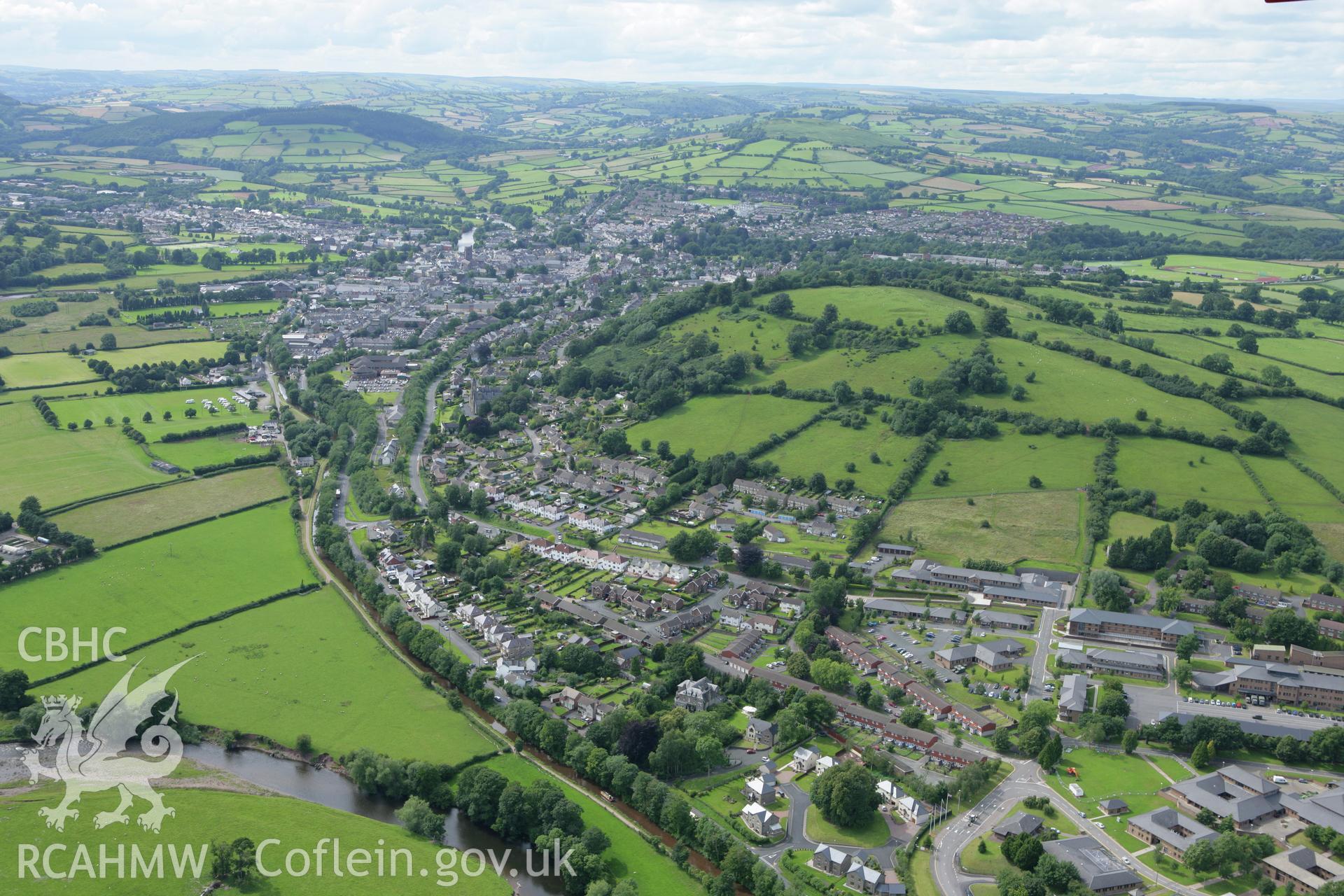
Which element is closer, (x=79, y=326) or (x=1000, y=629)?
(x=1000, y=629)

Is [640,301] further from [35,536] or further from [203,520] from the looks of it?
[35,536]

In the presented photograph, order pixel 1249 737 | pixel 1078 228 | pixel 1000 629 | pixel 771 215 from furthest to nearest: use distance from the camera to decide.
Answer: pixel 771 215
pixel 1078 228
pixel 1000 629
pixel 1249 737

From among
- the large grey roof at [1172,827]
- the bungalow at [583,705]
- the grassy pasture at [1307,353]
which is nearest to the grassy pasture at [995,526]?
the large grey roof at [1172,827]

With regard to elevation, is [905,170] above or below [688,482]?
above

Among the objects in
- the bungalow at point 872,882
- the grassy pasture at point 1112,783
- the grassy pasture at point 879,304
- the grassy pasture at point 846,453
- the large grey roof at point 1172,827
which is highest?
the grassy pasture at point 879,304

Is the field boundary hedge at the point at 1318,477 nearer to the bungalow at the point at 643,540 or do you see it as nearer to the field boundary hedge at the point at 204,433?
the bungalow at the point at 643,540

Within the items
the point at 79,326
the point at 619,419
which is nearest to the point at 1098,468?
the point at 619,419

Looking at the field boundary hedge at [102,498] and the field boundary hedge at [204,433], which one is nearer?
the field boundary hedge at [102,498]

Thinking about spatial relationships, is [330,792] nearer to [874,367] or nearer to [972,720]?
[972,720]

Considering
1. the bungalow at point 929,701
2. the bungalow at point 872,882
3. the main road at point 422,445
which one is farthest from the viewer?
the main road at point 422,445
